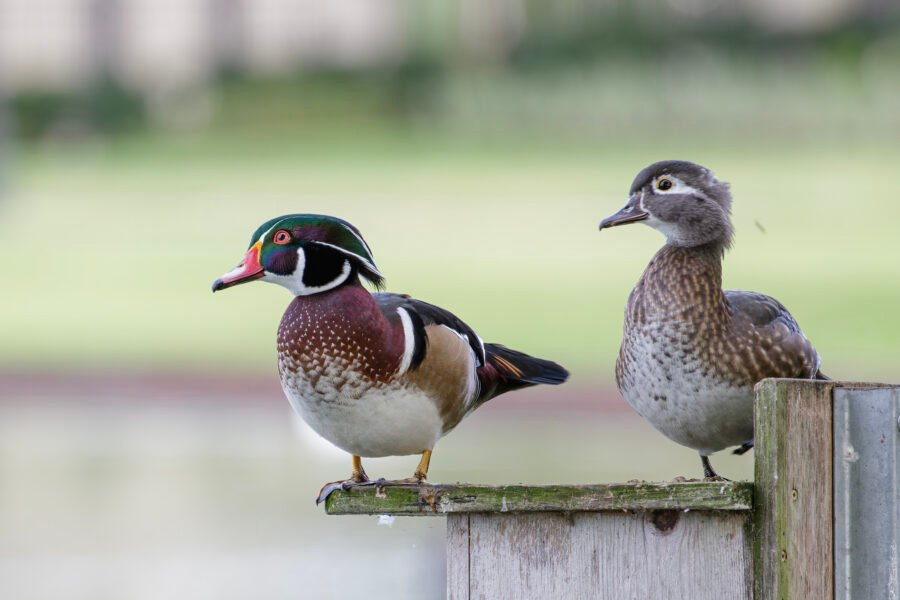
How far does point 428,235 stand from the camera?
29.1 m

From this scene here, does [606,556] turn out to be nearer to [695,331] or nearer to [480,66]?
[695,331]

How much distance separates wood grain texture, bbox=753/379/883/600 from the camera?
2014 millimetres

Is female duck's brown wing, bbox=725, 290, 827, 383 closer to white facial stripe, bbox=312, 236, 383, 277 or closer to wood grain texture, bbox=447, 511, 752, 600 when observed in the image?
wood grain texture, bbox=447, 511, 752, 600

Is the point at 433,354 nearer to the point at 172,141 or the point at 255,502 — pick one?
the point at 255,502

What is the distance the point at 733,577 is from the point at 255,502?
735cm

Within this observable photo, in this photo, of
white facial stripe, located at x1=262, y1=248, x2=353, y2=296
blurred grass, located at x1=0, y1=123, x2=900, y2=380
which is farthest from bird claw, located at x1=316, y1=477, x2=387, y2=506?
blurred grass, located at x1=0, y1=123, x2=900, y2=380

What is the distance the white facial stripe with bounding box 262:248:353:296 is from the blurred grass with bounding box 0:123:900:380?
12.3 m

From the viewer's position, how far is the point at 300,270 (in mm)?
2387

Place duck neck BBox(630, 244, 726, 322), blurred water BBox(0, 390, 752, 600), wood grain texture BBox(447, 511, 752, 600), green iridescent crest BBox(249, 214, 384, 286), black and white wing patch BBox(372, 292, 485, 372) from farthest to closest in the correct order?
blurred water BBox(0, 390, 752, 600)
duck neck BBox(630, 244, 726, 322)
black and white wing patch BBox(372, 292, 485, 372)
green iridescent crest BBox(249, 214, 384, 286)
wood grain texture BBox(447, 511, 752, 600)

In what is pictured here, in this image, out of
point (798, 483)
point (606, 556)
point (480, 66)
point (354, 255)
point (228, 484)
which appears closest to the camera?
point (798, 483)

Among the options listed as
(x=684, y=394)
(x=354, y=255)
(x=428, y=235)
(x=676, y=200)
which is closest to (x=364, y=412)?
(x=354, y=255)

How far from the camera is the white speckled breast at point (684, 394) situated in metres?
2.49

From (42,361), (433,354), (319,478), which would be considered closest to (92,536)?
(319,478)

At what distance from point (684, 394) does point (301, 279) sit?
677mm
